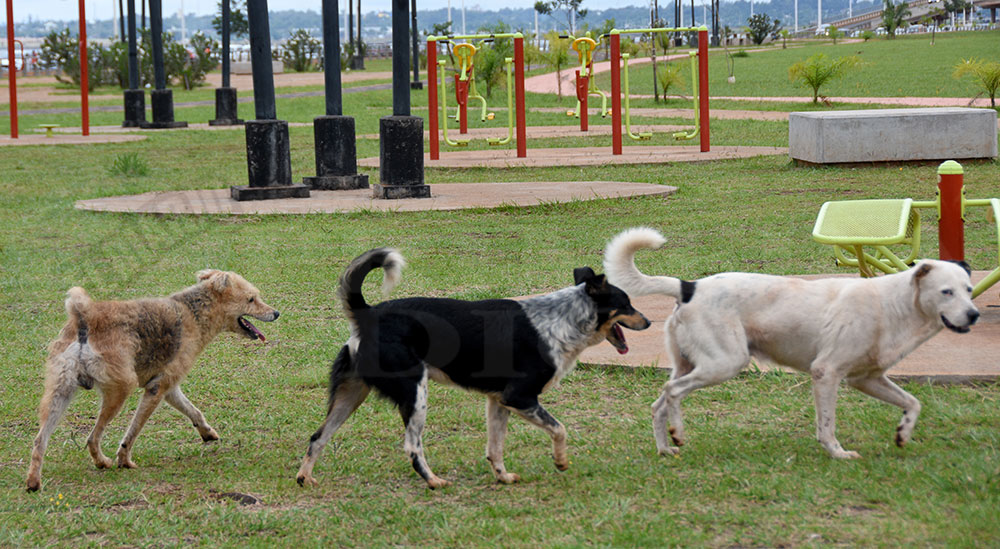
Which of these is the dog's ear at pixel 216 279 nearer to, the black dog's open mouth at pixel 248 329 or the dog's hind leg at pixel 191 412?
the black dog's open mouth at pixel 248 329

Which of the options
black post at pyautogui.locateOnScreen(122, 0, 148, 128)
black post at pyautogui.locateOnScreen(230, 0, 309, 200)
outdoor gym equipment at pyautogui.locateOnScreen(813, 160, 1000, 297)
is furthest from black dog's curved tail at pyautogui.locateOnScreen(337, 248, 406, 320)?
black post at pyautogui.locateOnScreen(122, 0, 148, 128)

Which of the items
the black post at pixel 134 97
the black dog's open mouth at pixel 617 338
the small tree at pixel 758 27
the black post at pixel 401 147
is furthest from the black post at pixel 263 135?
the small tree at pixel 758 27

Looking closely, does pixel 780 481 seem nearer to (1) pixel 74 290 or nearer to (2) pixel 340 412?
(2) pixel 340 412

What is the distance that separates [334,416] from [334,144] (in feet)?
34.9

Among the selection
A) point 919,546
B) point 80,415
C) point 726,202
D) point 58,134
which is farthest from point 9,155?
point 919,546

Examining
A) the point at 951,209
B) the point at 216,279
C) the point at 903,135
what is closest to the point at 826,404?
the point at 951,209

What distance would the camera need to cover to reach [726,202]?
1323 centimetres

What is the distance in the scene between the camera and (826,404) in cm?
502

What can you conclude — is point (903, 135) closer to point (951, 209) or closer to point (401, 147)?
point (401, 147)

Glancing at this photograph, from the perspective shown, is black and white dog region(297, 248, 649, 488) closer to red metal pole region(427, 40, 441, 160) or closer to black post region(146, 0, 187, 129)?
red metal pole region(427, 40, 441, 160)

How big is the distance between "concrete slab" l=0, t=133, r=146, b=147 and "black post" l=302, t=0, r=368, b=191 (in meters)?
11.9

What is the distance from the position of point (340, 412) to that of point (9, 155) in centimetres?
1978

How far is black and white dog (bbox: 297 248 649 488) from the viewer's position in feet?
15.9

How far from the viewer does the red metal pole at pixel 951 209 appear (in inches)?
279
